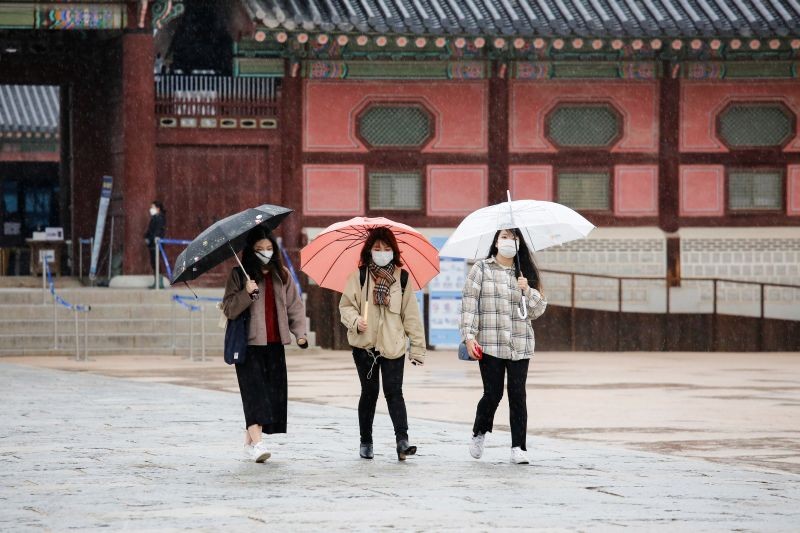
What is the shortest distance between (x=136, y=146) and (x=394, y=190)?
4.66m

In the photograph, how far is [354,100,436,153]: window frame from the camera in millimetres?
26516

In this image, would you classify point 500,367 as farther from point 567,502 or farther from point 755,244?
point 755,244

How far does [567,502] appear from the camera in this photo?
8219 millimetres

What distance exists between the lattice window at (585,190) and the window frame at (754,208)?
2106 millimetres

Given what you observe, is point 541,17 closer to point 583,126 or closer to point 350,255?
point 583,126

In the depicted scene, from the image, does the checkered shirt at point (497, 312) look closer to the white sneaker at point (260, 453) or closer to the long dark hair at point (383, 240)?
the long dark hair at point (383, 240)

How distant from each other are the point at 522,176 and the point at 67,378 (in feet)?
37.0

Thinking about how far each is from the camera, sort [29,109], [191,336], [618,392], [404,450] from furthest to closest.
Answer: [29,109] < [191,336] < [618,392] < [404,450]

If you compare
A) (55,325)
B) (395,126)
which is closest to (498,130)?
(395,126)

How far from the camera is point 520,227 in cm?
1044

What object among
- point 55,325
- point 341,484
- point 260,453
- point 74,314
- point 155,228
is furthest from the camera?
point 155,228

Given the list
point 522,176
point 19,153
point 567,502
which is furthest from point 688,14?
point 567,502

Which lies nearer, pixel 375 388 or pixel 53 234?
pixel 375 388

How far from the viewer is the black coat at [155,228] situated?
2412 centimetres
